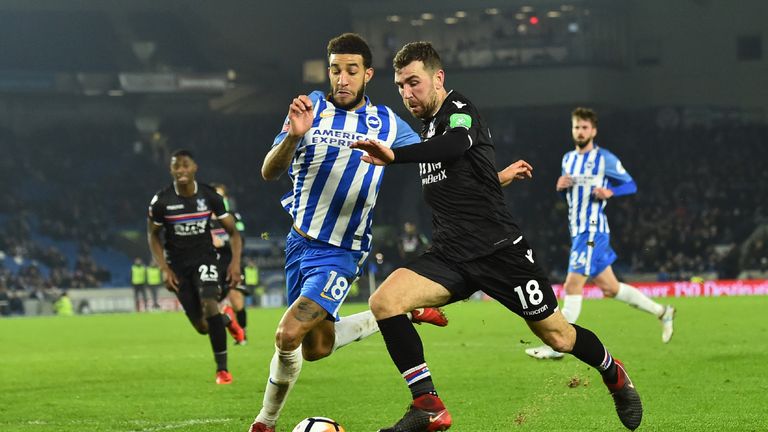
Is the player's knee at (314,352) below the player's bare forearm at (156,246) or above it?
below

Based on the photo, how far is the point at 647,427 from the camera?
22.5 ft

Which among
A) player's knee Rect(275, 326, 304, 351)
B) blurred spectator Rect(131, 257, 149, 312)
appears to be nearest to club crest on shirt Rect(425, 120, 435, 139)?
player's knee Rect(275, 326, 304, 351)

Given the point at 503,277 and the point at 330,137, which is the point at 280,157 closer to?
the point at 330,137

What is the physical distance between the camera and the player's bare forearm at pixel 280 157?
6453mm

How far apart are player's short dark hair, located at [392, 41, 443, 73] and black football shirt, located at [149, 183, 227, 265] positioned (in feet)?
19.2

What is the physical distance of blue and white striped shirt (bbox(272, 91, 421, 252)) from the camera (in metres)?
7.14

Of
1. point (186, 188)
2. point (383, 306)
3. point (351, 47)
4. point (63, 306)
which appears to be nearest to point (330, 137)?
point (351, 47)

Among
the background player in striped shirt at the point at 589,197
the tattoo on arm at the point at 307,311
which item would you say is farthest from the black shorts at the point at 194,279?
the tattoo on arm at the point at 307,311

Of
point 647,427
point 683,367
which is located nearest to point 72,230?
point 683,367

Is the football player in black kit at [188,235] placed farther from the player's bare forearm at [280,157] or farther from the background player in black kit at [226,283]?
the player's bare forearm at [280,157]

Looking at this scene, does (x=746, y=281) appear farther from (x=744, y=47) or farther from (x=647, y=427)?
(x=647, y=427)

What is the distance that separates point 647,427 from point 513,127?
125ft

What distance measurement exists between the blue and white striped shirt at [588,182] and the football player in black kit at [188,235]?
389cm

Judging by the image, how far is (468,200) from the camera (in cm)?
628
